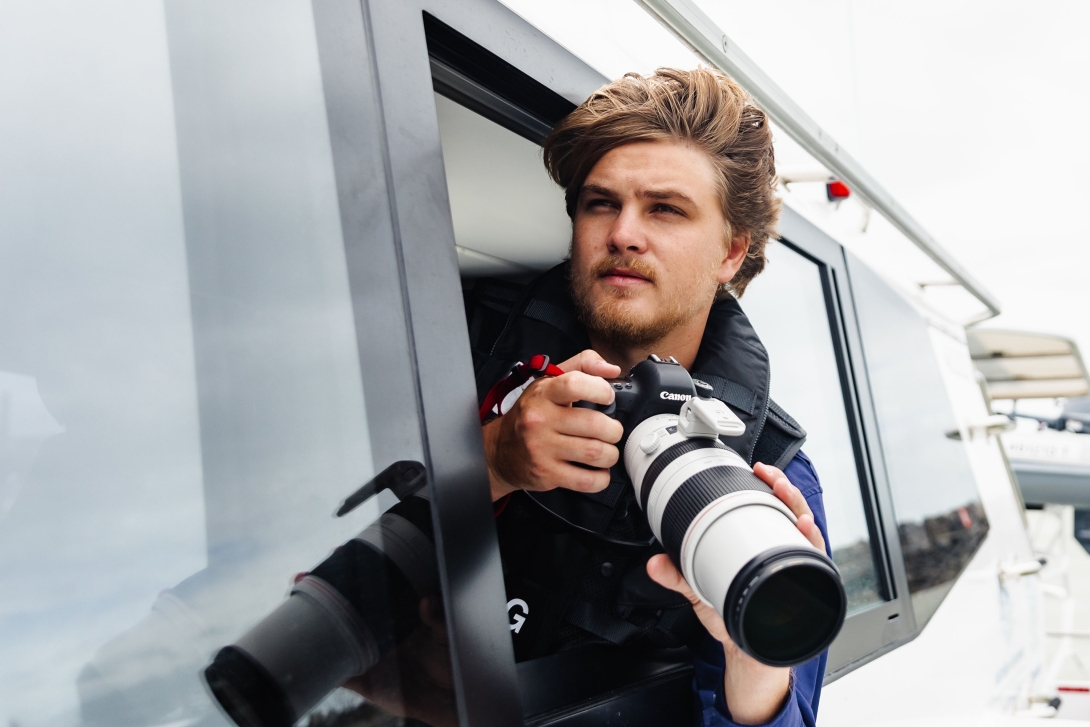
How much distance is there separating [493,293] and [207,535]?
2.46ft

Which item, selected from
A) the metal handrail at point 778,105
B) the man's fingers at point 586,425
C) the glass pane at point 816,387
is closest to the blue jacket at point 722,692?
the man's fingers at point 586,425

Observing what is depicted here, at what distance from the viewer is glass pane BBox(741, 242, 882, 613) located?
5.15ft

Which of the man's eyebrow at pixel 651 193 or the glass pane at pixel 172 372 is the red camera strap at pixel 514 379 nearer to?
the glass pane at pixel 172 372

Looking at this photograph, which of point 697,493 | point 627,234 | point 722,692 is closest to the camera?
point 697,493

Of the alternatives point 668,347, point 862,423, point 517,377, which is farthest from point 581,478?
point 862,423

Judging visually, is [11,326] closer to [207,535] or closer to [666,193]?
[207,535]

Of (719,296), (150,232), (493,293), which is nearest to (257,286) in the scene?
(150,232)

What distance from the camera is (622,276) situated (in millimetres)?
1064

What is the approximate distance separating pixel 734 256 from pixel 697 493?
0.79 meters

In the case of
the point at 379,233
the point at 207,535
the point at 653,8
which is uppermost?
the point at 653,8

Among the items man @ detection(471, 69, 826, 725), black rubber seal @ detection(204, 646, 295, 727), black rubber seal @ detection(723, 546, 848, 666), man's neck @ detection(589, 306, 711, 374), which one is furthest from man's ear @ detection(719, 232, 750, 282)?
black rubber seal @ detection(204, 646, 295, 727)

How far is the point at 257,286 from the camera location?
55 cm

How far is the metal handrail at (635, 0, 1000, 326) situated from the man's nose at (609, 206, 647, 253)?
263mm

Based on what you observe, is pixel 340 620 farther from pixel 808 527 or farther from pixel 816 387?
pixel 816 387
